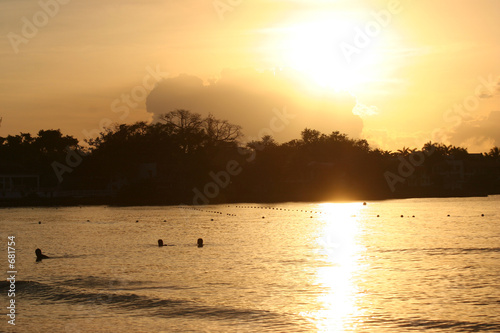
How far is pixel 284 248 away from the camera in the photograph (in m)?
44.1

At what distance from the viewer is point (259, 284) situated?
28562 millimetres

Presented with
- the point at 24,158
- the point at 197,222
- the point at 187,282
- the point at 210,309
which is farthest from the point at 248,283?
the point at 24,158

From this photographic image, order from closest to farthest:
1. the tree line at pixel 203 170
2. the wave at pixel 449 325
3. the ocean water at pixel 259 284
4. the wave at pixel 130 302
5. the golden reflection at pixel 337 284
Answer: the wave at pixel 449 325 → the golden reflection at pixel 337 284 → the ocean water at pixel 259 284 → the wave at pixel 130 302 → the tree line at pixel 203 170

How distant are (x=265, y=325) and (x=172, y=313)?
3.98 meters

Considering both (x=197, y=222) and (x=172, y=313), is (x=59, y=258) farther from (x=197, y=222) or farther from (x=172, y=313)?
(x=197, y=222)

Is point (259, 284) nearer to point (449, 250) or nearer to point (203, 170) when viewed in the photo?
point (449, 250)

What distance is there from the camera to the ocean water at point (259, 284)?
851 inches

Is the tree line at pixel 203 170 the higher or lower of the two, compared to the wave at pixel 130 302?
higher

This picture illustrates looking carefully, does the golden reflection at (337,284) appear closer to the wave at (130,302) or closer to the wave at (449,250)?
the wave at (130,302)

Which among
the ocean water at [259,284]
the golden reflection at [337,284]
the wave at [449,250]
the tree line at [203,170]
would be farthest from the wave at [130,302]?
the tree line at [203,170]

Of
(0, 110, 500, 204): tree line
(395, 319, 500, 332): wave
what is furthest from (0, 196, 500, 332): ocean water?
(0, 110, 500, 204): tree line

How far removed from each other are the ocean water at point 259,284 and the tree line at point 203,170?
265ft

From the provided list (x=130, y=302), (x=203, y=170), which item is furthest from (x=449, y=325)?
(x=203, y=170)

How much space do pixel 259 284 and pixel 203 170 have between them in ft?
345
